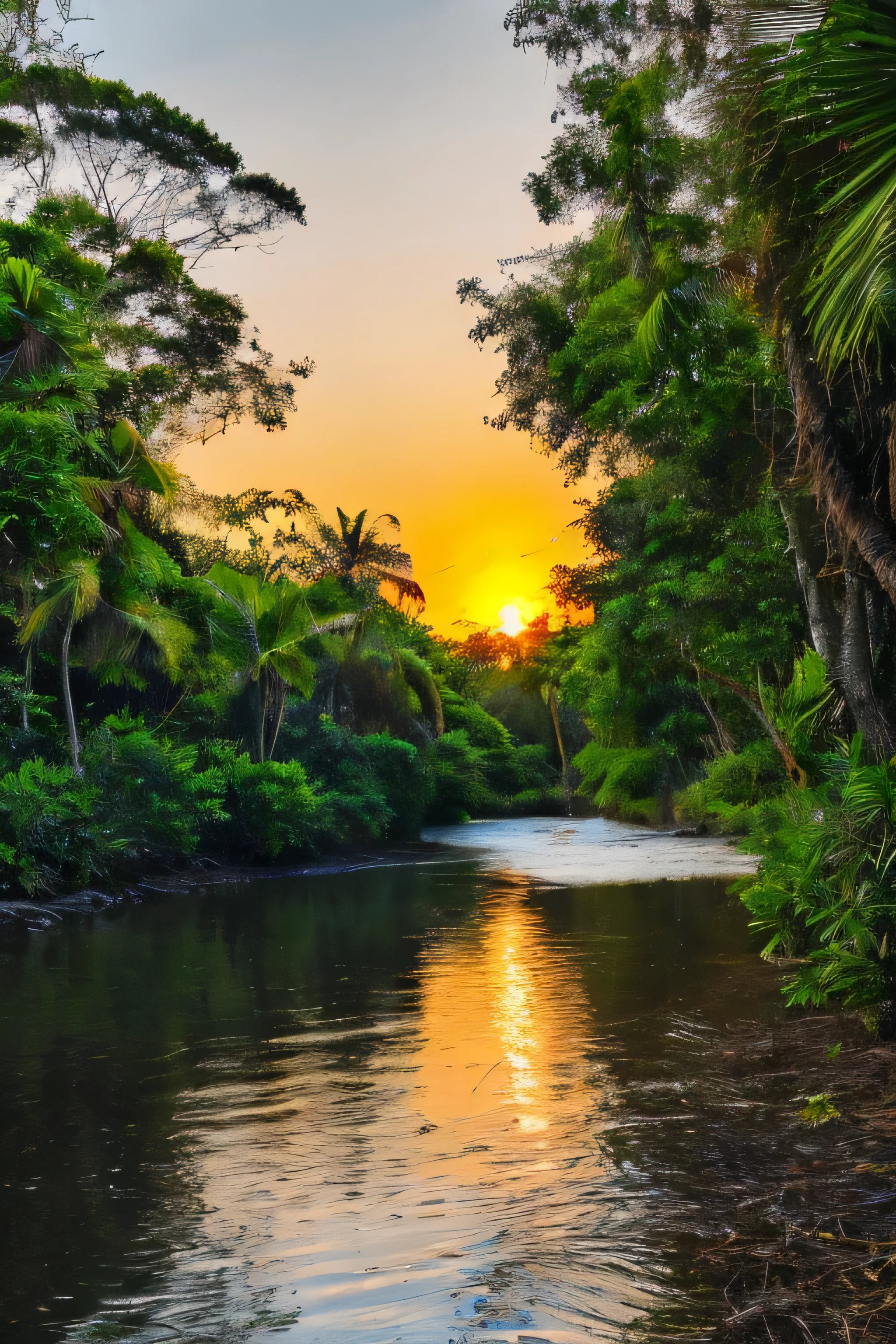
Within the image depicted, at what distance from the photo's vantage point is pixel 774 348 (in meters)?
7.36

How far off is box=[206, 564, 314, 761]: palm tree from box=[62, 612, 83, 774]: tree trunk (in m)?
4.20

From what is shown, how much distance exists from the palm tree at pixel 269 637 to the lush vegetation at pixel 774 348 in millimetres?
6723

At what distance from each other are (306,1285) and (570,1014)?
3.82 meters

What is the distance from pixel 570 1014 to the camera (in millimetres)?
6535

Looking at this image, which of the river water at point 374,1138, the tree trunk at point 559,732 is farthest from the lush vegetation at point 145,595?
the tree trunk at point 559,732

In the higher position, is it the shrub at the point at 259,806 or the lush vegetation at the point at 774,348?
the lush vegetation at the point at 774,348

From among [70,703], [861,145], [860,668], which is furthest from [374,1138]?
[70,703]

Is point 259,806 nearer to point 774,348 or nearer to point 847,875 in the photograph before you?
point 774,348

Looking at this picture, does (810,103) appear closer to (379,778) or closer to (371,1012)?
(371,1012)

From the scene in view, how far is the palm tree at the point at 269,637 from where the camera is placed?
19578 mm

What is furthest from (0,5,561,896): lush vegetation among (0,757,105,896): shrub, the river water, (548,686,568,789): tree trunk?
(548,686,568,789): tree trunk

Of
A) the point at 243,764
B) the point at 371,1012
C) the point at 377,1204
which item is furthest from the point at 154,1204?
the point at 243,764

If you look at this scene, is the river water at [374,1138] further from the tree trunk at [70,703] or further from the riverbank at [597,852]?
the riverbank at [597,852]

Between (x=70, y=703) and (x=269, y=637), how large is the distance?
5.55m
